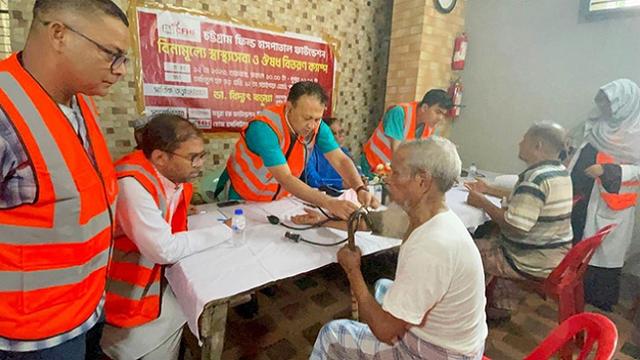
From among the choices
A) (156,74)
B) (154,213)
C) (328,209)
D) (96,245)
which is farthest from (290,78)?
(96,245)

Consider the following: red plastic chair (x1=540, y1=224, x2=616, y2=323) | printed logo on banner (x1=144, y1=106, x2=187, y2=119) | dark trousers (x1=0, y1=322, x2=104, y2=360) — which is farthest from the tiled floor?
printed logo on banner (x1=144, y1=106, x2=187, y2=119)

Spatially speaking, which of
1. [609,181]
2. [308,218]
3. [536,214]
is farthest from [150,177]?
[609,181]

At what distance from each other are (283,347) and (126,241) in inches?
48.9

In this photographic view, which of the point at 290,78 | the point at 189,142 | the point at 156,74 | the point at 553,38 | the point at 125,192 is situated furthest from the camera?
the point at 290,78

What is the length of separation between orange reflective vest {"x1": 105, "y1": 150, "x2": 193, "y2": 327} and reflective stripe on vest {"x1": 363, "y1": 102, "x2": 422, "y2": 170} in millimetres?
2224

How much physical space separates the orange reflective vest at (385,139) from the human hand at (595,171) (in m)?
1.26

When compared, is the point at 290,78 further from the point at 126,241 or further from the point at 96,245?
the point at 96,245

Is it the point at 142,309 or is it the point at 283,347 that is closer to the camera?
the point at 142,309

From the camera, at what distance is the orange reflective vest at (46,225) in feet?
2.72

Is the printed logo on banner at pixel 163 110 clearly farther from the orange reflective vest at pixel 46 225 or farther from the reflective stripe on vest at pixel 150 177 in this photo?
the orange reflective vest at pixel 46 225

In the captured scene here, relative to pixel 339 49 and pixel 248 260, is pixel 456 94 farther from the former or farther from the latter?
pixel 248 260

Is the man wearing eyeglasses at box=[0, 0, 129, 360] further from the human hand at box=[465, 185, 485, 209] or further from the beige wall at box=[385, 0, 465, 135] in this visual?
the beige wall at box=[385, 0, 465, 135]

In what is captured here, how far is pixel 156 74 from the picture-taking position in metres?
2.77

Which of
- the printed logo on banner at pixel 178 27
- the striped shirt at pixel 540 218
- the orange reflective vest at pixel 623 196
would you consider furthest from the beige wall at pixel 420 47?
the printed logo on banner at pixel 178 27
